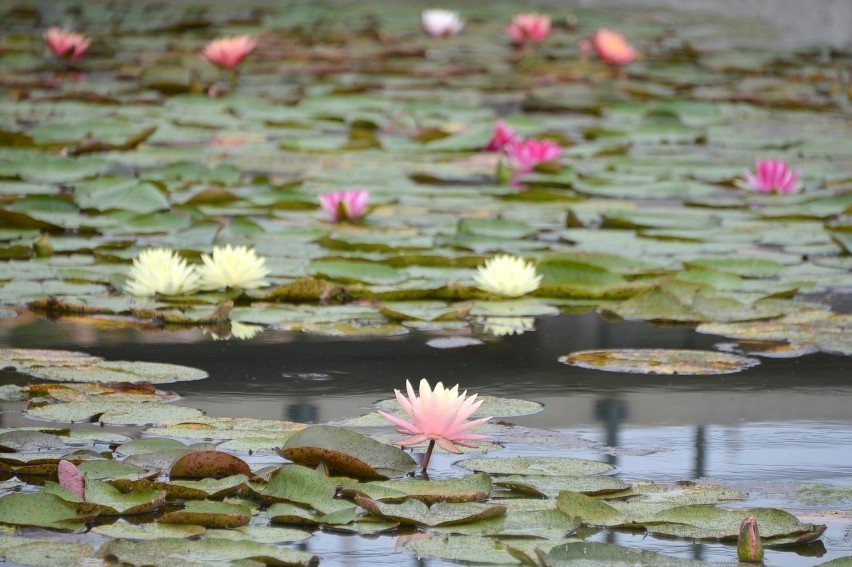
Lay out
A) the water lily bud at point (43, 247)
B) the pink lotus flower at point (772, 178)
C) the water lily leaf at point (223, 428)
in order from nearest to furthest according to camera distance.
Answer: the water lily leaf at point (223, 428) → the water lily bud at point (43, 247) → the pink lotus flower at point (772, 178)

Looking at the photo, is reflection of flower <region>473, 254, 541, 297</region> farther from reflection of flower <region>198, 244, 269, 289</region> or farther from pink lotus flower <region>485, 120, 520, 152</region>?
pink lotus flower <region>485, 120, 520, 152</region>

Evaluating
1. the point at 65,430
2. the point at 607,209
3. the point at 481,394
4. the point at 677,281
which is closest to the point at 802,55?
the point at 607,209

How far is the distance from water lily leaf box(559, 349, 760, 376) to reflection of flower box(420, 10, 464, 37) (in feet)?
19.1

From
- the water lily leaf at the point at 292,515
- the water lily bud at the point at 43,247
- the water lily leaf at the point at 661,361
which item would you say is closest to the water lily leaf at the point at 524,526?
the water lily leaf at the point at 292,515

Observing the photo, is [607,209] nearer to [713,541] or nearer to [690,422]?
[690,422]

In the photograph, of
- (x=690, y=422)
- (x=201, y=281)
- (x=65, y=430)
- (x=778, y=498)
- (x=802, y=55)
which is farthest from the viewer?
(x=802, y=55)

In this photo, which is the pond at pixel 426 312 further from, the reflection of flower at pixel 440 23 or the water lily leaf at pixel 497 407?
the reflection of flower at pixel 440 23

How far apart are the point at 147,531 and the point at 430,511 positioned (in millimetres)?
313

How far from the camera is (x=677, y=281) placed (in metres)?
2.82

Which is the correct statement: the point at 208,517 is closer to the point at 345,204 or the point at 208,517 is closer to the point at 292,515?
the point at 292,515

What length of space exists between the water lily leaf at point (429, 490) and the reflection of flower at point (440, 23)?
21.4 feet

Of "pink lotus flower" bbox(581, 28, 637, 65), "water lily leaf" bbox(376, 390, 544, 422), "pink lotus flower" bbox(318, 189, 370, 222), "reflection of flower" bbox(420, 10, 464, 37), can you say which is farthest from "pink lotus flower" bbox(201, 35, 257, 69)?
"water lily leaf" bbox(376, 390, 544, 422)

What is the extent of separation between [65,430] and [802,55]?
252 inches

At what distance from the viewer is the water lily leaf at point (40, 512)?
1543 mm
